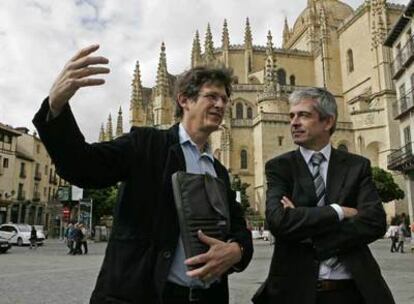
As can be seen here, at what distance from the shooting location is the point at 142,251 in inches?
77.6

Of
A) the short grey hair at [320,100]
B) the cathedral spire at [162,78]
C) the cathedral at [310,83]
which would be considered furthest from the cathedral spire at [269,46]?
the short grey hair at [320,100]

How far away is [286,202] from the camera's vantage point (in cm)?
241

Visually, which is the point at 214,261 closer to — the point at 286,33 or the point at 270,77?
the point at 270,77

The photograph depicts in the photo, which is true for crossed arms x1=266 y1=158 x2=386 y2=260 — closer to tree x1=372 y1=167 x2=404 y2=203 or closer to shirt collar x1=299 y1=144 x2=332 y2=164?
shirt collar x1=299 y1=144 x2=332 y2=164

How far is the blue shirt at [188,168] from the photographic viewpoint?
2043 mm

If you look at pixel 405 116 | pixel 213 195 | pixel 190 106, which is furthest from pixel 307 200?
pixel 405 116

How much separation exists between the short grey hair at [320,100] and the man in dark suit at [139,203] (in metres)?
0.69

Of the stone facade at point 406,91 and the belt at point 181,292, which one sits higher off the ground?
the stone facade at point 406,91

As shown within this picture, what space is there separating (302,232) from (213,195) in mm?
547

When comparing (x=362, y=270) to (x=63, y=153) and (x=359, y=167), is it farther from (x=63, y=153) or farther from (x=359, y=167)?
(x=63, y=153)

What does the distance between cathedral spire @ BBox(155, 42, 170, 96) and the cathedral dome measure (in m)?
18.1

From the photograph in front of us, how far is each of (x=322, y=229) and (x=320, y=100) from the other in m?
0.82

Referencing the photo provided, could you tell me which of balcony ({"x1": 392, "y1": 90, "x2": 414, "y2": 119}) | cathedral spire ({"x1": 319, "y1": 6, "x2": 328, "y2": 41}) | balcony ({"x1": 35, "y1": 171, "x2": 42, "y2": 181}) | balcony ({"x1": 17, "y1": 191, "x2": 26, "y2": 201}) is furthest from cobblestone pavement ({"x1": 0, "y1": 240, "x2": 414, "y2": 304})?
cathedral spire ({"x1": 319, "y1": 6, "x2": 328, "y2": 41})

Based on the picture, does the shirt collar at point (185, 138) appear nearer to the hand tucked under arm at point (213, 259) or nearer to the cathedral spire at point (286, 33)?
the hand tucked under arm at point (213, 259)
